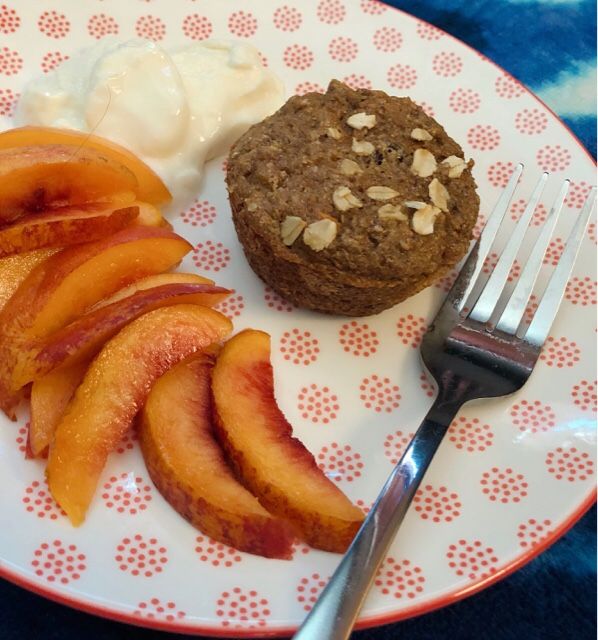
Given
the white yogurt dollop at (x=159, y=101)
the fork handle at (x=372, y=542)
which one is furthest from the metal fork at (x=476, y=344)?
the white yogurt dollop at (x=159, y=101)

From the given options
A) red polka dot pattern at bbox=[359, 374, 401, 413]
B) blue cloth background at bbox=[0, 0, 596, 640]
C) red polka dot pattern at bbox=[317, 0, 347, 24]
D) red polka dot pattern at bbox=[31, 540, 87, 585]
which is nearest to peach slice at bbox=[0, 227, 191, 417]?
red polka dot pattern at bbox=[31, 540, 87, 585]

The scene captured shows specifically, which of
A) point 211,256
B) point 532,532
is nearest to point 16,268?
point 211,256

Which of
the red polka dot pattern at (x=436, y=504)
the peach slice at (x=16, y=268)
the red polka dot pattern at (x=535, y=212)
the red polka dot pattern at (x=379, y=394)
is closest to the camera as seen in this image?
the red polka dot pattern at (x=436, y=504)

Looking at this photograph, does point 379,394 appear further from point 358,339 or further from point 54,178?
point 54,178

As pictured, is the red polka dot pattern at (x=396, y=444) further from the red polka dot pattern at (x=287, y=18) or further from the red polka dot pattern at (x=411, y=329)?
the red polka dot pattern at (x=287, y=18)

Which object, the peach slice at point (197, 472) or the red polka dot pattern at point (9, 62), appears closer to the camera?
the peach slice at point (197, 472)

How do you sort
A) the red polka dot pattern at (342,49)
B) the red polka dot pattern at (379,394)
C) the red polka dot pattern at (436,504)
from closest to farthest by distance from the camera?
1. the red polka dot pattern at (436,504)
2. the red polka dot pattern at (379,394)
3. the red polka dot pattern at (342,49)
